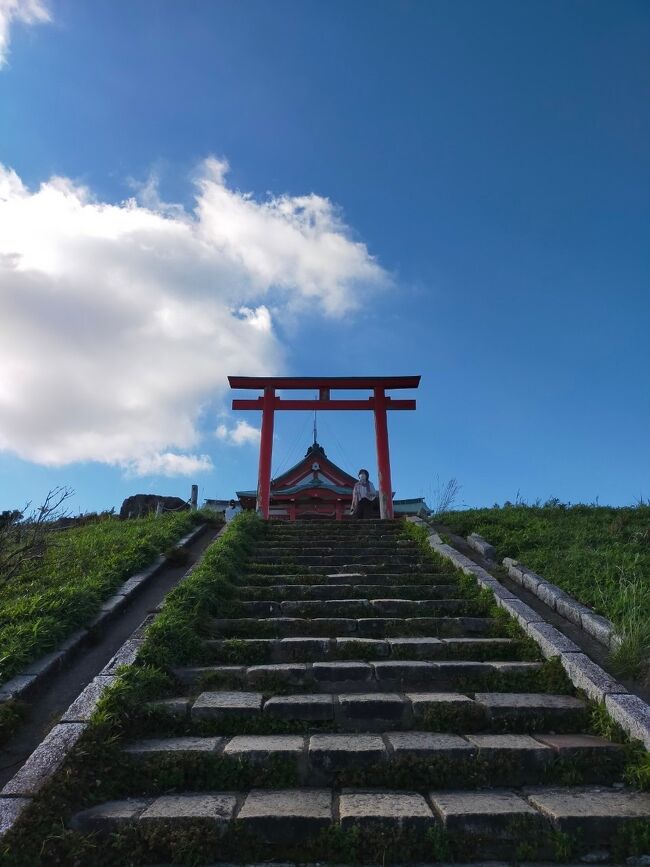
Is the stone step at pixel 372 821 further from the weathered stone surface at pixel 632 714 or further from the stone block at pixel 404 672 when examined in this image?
the stone block at pixel 404 672

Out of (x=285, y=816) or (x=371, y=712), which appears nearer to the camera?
(x=285, y=816)

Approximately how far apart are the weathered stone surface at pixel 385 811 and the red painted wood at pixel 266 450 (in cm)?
1058

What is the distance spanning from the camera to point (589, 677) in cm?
475

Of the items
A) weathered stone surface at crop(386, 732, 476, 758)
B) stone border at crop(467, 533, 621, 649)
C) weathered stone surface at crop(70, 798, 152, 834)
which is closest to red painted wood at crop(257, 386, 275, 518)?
stone border at crop(467, 533, 621, 649)

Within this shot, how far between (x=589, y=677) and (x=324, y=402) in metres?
11.0

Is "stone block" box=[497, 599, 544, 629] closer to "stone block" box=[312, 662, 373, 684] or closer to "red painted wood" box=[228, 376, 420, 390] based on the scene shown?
"stone block" box=[312, 662, 373, 684]

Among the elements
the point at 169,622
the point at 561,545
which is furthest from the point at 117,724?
the point at 561,545

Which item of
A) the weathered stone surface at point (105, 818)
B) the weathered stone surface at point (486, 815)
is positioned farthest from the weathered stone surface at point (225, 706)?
the weathered stone surface at point (486, 815)

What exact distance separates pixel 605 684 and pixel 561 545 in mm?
4291

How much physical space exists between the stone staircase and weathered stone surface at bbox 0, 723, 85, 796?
347 mm

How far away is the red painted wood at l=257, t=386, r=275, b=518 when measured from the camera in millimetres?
14344

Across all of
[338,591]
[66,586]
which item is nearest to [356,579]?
[338,591]

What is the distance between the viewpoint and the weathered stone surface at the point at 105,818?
10.7 feet

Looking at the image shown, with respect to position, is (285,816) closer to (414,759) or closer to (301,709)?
(414,759)
